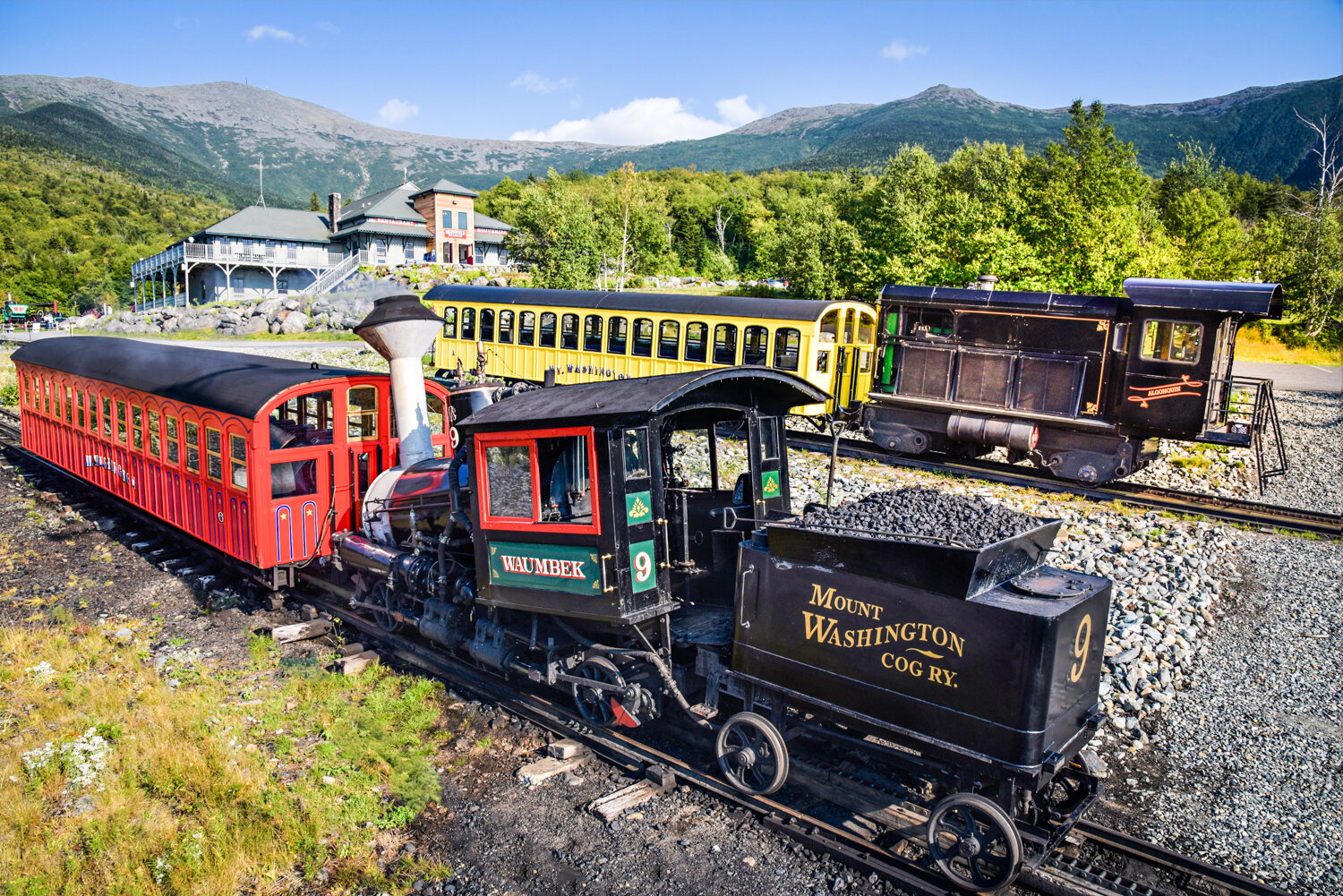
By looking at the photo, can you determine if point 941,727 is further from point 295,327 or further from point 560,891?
point 295,327

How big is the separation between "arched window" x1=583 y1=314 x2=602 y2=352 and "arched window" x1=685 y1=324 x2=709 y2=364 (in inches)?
121

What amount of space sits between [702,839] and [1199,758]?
4445mm

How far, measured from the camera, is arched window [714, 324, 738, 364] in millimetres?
19719

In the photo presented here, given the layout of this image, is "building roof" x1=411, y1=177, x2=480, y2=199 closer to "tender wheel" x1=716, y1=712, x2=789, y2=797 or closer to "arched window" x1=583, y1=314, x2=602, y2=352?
"arched window" x1=583, y1=314, x2=602, y2=352

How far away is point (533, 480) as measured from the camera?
21.3 feet

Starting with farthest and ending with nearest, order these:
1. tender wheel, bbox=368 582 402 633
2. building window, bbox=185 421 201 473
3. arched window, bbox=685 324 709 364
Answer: arched window, bbox=685 324 709 364 < building window, bbox=185 421 201 473 < tender wheel, bbox=368 582 402 633

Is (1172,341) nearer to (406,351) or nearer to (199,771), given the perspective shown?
(406,351)

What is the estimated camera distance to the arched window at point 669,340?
20.6m

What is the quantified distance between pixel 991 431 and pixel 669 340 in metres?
8.35

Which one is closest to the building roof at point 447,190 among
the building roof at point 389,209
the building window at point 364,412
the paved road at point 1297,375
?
the building roof at point 389,209

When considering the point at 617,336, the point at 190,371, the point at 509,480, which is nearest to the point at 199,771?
the point at 509,480

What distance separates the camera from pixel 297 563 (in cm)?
995

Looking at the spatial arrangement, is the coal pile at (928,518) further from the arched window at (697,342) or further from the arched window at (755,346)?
the arched window at (697,342)

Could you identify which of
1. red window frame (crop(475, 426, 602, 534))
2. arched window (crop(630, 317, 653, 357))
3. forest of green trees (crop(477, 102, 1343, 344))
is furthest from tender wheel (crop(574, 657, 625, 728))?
forest of green trees (crop(477, 102, 1343, 344))
